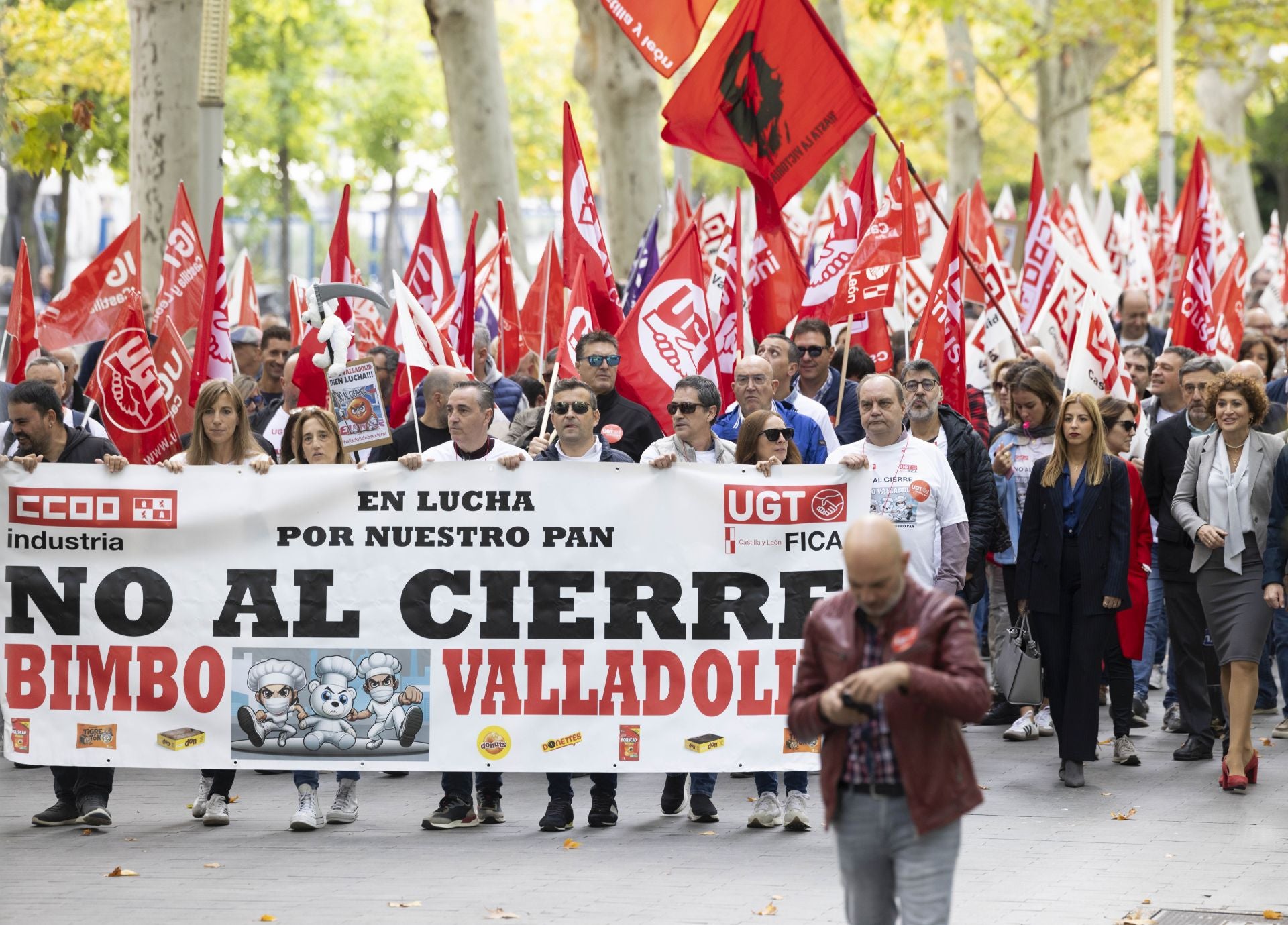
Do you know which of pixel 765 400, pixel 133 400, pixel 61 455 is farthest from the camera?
pixel 133 400

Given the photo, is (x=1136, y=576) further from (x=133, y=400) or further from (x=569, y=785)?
(x=133, y=400)

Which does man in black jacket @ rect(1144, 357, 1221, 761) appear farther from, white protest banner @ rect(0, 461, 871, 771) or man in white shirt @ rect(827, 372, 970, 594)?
white protest banner @ rect(0, 461, 871, 771)

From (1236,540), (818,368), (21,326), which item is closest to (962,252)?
(818,368)

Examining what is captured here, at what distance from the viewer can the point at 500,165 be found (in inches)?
834

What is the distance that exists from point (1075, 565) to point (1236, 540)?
0.77m

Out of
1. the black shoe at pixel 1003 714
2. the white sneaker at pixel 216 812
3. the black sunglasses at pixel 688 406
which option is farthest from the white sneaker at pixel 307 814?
the black shoe at pixel 1003 714

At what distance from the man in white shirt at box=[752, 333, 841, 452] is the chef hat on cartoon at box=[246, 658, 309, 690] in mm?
3085

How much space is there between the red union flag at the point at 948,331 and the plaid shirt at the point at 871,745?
6295mm

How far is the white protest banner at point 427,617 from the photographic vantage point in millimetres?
8109

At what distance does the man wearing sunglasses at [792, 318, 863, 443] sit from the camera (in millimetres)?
11137

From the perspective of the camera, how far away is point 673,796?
8.55m

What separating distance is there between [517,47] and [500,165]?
36.8 m

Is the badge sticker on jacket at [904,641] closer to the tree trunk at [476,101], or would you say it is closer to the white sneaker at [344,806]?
the white sneaker at [344,806]

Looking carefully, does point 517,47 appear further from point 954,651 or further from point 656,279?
point 954,651
